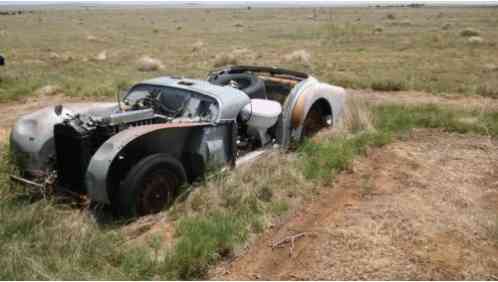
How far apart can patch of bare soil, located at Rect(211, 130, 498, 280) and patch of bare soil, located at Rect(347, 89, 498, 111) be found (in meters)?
4.28

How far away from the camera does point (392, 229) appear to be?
4.69m

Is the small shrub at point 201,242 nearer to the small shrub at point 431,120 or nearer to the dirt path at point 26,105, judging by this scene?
the small shrub at point 431,120

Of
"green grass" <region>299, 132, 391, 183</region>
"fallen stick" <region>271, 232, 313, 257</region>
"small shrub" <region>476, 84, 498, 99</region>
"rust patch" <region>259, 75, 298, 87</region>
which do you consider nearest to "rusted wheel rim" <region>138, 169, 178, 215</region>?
"fallen stick" <region>271, 232, 313, 257</region>

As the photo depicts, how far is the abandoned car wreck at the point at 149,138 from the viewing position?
4.64 meters

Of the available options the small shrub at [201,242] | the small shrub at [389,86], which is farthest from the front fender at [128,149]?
the small shrub at [389,86]

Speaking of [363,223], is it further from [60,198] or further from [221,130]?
[60,198]

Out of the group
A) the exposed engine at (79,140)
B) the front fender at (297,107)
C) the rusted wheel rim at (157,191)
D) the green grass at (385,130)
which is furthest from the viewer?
the front fender at (297,107)

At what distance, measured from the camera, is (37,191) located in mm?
5117

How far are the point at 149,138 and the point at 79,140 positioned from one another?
2.31 feet

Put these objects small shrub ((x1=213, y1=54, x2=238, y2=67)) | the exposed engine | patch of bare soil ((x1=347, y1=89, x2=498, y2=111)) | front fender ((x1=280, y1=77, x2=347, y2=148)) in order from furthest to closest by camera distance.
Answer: small shrub ((x1=213, y1=54, x2=238, y2=67))
patch of bare soil ((x1=347, y1=89, x2=498, y2=111))
front fender ((x1=280, y1=77, x2=347, y2=148))
the exposed engine

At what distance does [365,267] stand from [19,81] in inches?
528

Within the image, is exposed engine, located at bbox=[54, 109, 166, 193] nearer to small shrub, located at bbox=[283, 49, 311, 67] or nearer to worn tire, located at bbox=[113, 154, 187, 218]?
worn tire, located at bbox=[113, 154, 187, 218]

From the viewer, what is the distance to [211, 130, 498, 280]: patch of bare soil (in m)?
4.02

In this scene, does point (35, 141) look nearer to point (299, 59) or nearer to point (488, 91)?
point (488, 91)
